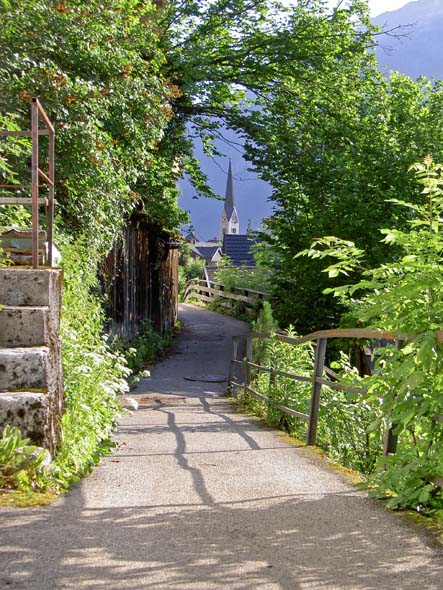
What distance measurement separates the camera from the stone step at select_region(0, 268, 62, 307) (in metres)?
5.43

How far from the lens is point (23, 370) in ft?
16.1

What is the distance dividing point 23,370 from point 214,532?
167 cm

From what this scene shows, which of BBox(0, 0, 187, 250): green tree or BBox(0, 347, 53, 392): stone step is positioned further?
BBox(0, 0, 187, 250): green tree

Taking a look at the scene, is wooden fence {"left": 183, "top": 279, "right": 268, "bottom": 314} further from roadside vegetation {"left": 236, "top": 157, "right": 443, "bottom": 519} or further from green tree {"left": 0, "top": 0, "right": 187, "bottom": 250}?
roadside vegetation {"left": 236, "top": 157, "right": 443, "bottom": 519}

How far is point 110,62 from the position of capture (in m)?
11.9

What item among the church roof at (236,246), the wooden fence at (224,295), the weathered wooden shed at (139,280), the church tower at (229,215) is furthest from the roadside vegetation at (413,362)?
the church tower at (229,215)

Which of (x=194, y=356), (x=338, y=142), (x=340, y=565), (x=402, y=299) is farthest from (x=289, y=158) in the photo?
(x=340, y=565)

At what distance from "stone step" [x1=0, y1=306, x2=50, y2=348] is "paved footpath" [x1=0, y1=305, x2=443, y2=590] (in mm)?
1007

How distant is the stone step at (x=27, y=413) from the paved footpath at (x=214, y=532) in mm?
465

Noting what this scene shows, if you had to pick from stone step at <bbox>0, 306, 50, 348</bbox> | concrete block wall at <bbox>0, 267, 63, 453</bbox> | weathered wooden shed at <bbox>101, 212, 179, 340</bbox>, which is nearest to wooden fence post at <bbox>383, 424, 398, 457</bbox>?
concrete block wall at <bbox>0, 267, 63, 453</bbox>

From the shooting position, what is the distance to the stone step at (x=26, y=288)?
17.8 feet

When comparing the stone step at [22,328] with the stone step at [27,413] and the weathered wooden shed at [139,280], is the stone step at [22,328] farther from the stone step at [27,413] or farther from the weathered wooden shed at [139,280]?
the weathered wooden shed at [139,280]

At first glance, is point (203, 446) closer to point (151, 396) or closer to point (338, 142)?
point (151, 396)

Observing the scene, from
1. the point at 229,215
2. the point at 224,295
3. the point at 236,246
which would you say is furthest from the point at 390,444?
the point at 229,215
